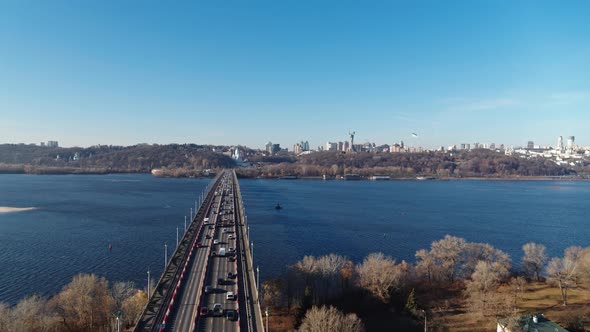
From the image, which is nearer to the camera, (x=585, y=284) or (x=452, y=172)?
(x=585, y=284)

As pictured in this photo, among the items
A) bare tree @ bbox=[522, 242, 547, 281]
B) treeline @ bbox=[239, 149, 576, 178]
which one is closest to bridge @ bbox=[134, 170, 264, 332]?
bare tree @ bbox=[522, 242, 547, 281]

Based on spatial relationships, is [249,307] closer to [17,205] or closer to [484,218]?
[484,218]

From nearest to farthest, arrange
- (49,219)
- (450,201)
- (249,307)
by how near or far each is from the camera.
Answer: (249,307) < (49,219) < (450,201)

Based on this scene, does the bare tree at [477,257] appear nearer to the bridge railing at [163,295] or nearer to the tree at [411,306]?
the tree at [411,306]

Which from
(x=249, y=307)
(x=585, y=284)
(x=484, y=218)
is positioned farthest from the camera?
(x=484, y=218)

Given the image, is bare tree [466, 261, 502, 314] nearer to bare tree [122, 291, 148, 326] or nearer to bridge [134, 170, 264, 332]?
bridge [134, 170, 264, 332]

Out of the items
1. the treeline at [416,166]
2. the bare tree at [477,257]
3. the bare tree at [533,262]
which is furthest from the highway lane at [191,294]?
the treeline at [416,166]

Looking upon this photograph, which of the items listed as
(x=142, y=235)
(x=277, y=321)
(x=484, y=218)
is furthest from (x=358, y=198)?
(x=277, y=321)
